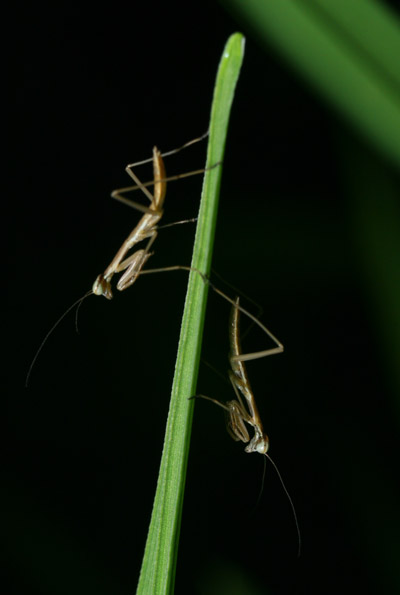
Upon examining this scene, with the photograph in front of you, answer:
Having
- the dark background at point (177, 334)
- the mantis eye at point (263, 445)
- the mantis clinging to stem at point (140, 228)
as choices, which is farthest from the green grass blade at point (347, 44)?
the mantis eye at point (263, 445)

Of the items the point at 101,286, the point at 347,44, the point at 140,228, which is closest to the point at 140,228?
the point at 140,228

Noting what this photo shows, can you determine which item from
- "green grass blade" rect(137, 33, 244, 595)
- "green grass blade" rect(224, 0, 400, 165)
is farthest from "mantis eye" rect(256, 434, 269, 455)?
"green grass blade" rect(224, 0, 400, 165)

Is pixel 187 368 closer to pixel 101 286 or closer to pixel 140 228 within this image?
pixel 140 228

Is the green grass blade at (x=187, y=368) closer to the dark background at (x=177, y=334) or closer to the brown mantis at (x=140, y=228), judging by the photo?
the brown mantis at (x=140, y=228)

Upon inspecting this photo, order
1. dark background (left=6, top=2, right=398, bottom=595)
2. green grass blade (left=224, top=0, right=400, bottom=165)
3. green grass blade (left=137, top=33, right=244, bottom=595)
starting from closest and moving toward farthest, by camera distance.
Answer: green grass blade (left=137, top=33, right=244, bottom=595) < green grass blade (left=224, top=0, right=400, bottom=165) < dark background (left=6, top=2, right=398, bottom=595)

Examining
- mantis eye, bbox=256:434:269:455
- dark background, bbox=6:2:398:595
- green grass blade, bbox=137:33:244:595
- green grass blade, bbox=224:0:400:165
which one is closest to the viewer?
green grass blade, bbox=137:33:244:595

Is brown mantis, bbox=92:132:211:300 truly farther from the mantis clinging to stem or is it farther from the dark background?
the dark background
